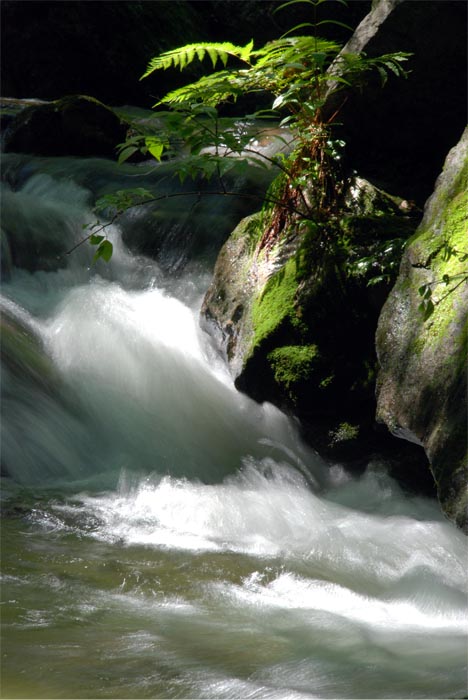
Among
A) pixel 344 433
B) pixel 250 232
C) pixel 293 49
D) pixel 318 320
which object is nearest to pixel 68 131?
pixel 250 232

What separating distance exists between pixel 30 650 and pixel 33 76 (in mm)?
10584

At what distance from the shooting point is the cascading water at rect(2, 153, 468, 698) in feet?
7.47

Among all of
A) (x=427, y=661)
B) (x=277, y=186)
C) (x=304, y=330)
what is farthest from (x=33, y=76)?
(x=427, y=661)

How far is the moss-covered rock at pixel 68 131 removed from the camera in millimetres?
8789

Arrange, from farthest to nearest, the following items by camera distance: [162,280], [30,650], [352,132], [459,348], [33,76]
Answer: [33,76], [162,280], [352,132], [459,348], [30,650]

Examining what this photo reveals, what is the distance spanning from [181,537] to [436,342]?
1473 millimetres

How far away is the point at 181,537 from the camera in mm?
3443

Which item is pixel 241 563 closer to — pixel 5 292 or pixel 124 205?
pixel 124 205

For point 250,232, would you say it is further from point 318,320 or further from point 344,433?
point 344,433

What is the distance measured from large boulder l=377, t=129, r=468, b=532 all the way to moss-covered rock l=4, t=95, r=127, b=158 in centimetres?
582

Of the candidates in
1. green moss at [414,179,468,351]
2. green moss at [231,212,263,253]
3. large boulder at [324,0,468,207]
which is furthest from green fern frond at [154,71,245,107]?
green moss at [414,179,468,351]

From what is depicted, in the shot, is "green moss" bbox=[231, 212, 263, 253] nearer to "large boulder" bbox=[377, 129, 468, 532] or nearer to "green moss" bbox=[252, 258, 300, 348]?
"green moss" bbox=[252, 258, 300, 348]

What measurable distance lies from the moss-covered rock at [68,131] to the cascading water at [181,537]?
318cm

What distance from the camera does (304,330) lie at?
14.2ft
